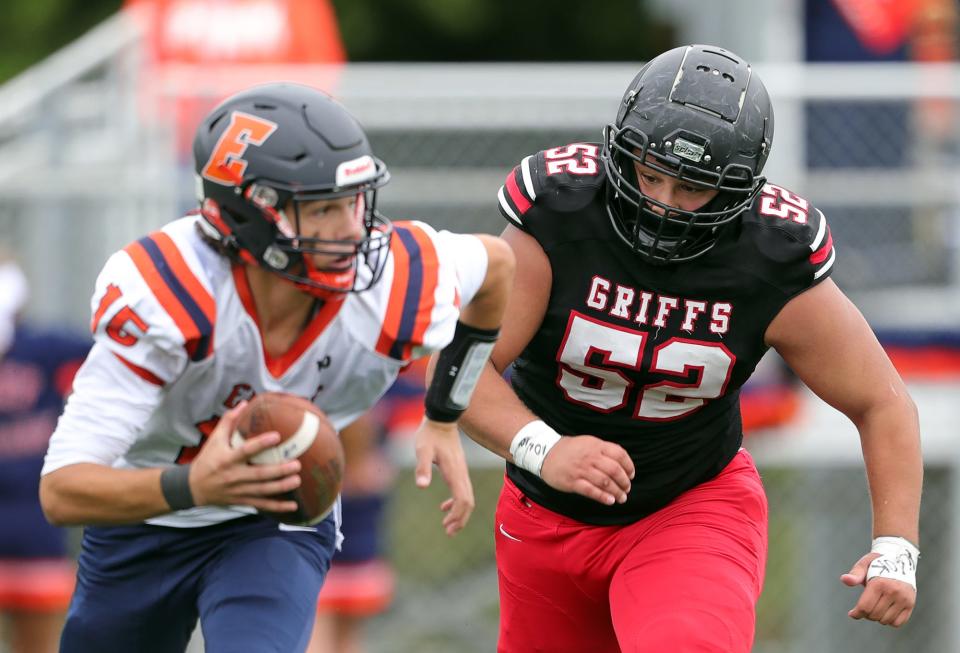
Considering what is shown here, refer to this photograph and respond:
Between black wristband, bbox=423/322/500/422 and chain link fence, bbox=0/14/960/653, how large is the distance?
2.78 m

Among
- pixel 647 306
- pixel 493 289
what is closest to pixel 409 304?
pixel 493 289

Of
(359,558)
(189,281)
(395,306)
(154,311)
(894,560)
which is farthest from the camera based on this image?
(359,558)

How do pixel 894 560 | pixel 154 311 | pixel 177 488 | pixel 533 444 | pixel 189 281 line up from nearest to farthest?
pixel 177 488, pixel 154 311, pixel 189 281, pixel 894 560, pixel 533 444

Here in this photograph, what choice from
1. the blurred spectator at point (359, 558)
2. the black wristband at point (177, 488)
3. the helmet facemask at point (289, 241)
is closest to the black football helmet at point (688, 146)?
the helmet facemask at point (289, 241)

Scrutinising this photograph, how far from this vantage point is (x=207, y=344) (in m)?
3.75

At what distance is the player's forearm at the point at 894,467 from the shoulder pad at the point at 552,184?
0.98 meters

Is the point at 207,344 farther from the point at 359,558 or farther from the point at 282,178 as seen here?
the point at 359,558

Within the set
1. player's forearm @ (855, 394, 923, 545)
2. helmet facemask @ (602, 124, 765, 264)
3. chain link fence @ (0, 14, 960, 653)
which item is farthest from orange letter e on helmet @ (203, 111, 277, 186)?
chain link fence @ (0, 14, 960, 653)

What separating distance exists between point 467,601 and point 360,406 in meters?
4.31

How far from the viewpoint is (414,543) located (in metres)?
8.78

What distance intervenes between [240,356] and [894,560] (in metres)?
1.76

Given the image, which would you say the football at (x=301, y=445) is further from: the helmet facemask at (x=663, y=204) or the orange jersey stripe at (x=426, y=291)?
the helmet facemask at (x=663, y=204)

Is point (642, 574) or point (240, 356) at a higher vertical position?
point (240, 356)

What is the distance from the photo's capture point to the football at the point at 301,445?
3578 mm
